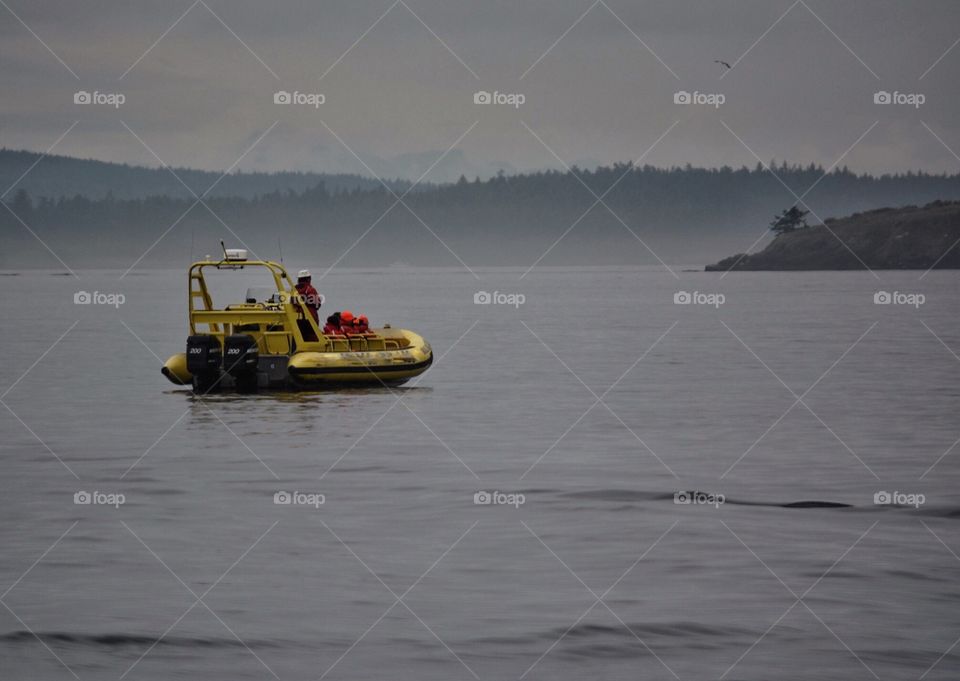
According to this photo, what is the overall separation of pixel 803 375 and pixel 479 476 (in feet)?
62.8

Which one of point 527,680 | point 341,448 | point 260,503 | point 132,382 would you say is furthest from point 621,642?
point 132,382

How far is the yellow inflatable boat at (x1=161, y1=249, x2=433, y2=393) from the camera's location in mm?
30812

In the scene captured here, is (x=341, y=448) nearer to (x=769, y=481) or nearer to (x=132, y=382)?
(x=769, y=481)

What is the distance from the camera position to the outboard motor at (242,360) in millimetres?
30781

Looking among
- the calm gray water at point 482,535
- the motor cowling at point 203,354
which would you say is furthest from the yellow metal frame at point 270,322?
the calm gray water at point 482,535

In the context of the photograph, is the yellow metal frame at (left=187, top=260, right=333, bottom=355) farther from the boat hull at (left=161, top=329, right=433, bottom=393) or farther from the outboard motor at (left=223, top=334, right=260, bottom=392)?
the outboard motor at (left=223, top=334, right=260, bottom=392)

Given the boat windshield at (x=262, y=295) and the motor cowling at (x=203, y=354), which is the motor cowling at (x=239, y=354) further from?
the boat windshield at (x=262, y=295)

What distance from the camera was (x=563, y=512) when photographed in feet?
58.7

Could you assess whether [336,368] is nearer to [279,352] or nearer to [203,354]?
[279,352]

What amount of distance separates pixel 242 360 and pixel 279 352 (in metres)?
1.12

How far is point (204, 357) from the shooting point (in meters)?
30.5

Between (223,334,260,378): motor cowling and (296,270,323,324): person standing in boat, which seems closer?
(223,334,260,378): motor cowling

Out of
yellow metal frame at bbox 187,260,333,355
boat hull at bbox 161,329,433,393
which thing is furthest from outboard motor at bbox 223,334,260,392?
yellow metal frame at bbox 187,260,333,355

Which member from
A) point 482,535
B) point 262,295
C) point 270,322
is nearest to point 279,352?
point 270,322
